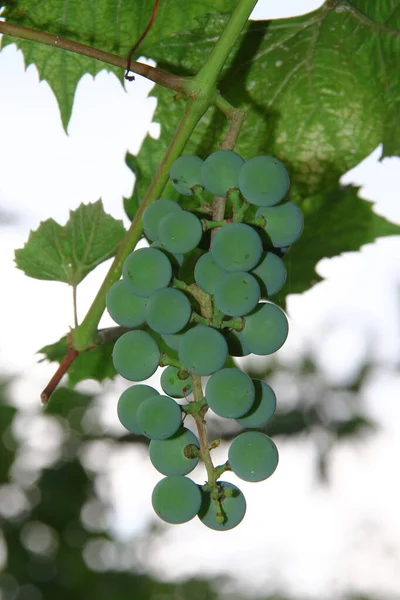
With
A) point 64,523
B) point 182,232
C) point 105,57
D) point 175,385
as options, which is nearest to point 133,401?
point 175,385

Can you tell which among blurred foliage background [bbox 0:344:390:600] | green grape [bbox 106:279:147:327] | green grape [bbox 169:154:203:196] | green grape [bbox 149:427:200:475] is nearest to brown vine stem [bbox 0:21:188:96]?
green grape [bbox 169:154:203:196]

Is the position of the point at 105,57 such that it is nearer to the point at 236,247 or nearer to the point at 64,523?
the point at 236,247

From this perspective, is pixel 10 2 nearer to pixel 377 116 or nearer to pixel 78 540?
pixel 377 116

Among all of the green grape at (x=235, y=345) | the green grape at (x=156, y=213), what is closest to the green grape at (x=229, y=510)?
the green grape at (x=235, y=345)

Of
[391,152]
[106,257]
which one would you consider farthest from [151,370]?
[391,152]

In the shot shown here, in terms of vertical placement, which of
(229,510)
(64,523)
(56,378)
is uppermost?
(56,378)

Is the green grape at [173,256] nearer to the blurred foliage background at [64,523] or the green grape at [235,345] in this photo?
the green grape at [235,345]
